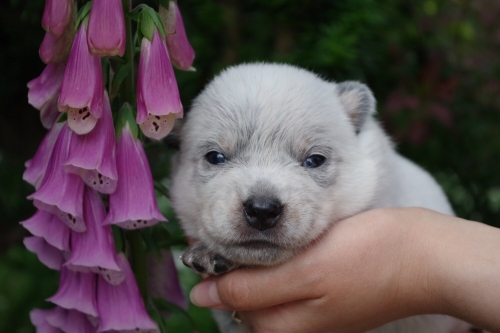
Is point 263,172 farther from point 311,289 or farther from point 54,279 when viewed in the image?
point 54,279

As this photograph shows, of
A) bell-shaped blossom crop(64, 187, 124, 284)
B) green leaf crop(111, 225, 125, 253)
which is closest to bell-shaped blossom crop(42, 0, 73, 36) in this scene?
bell-shaped blossom crop(64, 187, 124, 284)

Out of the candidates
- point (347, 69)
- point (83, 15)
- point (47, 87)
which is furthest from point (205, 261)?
point (347, 69)

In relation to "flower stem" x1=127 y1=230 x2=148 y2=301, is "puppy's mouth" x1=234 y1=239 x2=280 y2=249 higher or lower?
higher

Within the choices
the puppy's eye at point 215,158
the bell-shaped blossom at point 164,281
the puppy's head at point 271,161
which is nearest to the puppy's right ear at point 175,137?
the puppy's head at point 271,161

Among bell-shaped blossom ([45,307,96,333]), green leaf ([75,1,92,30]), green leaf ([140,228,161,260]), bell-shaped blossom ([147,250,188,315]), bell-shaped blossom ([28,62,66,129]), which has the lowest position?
bell-shaped blossom ([147,250,188,315])

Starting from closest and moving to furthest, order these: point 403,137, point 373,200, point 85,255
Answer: point 85,255, point 373,200, point 403,137

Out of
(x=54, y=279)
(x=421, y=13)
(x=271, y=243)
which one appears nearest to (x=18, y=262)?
(x=54, y=279)

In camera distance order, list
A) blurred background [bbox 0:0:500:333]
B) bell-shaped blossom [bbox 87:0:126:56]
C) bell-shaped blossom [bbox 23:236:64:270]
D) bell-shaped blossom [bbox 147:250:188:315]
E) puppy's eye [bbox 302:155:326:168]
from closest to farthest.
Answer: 1. bell-shaped blossom [bbox 87:0:126:56]
2. bell-shaped blossom [bbox 23:236:64:270]
3. puppy's eye [bbox 302:155:326:168]
4. bell-shaped blossom [bbox 147:250:188:315]
5. blurred background [bbox 0:0:500:333]

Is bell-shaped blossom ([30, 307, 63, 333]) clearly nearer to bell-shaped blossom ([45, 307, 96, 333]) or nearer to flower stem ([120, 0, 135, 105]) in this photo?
bell-shaped blossom ([45, 307, 96, 333])
